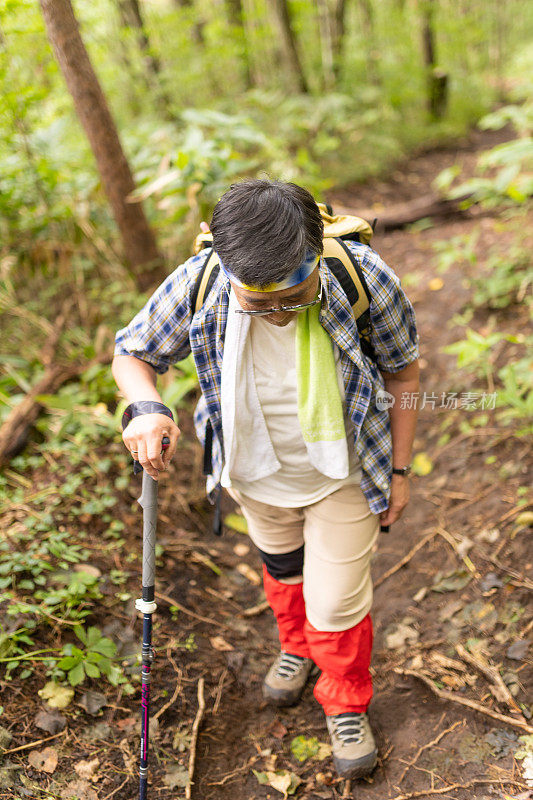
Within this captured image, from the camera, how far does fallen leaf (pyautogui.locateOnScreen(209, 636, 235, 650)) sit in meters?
2.93

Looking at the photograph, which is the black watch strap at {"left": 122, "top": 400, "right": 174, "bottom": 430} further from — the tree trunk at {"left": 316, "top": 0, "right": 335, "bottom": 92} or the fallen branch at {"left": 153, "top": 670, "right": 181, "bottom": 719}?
the tree trunk at {"left": 316, "top": 0, "right": 335, "bottom": 92}

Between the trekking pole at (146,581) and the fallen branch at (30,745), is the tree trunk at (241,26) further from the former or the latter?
the fallen branch at (30,745)

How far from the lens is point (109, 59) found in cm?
838

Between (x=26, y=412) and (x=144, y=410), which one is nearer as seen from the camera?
(x=144, y=410)

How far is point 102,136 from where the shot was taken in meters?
4.01

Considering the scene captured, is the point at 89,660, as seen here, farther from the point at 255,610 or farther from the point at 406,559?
the point at 406,559

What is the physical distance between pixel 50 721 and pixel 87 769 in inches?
9.0

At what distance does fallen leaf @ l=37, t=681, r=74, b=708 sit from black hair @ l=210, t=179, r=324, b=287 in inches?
72.8

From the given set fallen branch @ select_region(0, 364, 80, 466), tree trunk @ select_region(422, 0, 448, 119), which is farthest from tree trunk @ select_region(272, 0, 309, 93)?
fallen branch @ select_region(0, 364, 80, 466)

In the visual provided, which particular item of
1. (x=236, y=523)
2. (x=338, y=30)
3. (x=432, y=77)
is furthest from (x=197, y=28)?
(x=236, y=523)

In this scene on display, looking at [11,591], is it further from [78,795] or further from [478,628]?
[478,628]

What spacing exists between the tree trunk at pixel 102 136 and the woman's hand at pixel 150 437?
2935 millimetres

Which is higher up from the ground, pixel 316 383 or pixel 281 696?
pixel 316 383

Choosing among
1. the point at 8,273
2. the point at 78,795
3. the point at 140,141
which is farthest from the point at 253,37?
the point at 78,795
